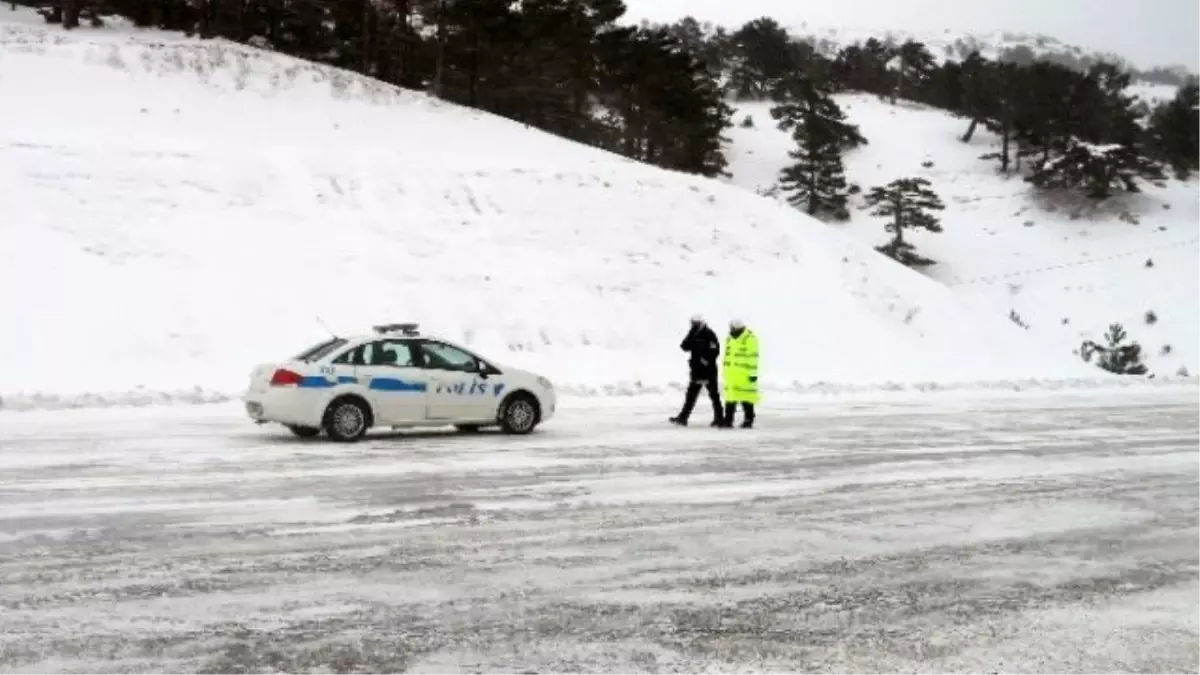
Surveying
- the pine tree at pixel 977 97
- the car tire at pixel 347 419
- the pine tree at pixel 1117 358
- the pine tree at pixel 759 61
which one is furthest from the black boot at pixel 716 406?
the pine tree at pixel 759 61

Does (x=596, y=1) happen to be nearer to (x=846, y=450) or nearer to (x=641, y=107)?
(x=641, y=107)

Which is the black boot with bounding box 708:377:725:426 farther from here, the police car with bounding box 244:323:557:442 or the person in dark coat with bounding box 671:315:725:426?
the police car with bounding box 244:323:557:442

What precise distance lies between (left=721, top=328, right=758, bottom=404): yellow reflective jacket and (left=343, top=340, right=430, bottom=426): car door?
4.83m

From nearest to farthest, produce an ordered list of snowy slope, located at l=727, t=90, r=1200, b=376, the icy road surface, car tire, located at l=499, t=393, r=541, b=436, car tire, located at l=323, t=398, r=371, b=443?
the icy road surface → car tire, located at l=323, t=398, r=371, b=443 → car tire, located at l=499, t=393, r=541, b=436 → snowy slope, located at l=727, t=90, r=1200, b=376

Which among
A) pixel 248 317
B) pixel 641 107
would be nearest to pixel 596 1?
pixel 641 107

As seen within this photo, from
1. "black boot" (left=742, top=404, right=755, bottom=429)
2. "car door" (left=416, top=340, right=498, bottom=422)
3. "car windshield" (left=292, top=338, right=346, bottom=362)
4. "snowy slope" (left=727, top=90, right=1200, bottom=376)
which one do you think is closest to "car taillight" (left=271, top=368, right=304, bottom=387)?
"car windshield" (left=292, top=338, right=346, bottom=362)

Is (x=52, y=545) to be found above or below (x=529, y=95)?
below

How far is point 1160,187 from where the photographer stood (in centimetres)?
6194

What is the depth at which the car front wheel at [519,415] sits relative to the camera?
15742 millimetres

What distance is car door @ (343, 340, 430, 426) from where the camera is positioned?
1469cm

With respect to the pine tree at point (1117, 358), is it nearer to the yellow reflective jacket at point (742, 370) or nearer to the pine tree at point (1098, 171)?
the yellow reflective jacket at point (742, 370)

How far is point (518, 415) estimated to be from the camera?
15.8 meters

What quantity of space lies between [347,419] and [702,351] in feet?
18.7

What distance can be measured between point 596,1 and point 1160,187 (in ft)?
112
